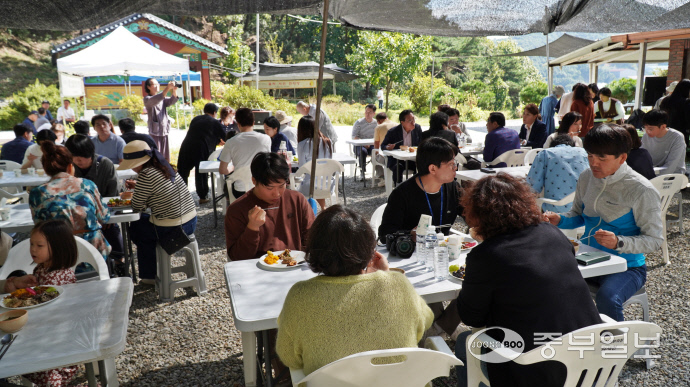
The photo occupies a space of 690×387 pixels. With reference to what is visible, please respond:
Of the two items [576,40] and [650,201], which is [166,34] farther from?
[650,201]

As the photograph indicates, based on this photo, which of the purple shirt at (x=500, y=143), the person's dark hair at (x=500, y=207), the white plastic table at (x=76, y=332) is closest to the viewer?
the white plastic table at (x=76, y=332)

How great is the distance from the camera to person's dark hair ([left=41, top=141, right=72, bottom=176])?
11.2ft

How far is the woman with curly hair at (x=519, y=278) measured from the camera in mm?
1729

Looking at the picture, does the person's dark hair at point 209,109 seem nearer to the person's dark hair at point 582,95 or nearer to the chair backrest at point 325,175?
the chair backrest at point 325,175

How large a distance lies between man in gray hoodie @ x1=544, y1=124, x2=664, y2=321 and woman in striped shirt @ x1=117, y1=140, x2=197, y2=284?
8.68ft

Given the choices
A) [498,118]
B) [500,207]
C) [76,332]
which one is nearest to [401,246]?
[500,207]

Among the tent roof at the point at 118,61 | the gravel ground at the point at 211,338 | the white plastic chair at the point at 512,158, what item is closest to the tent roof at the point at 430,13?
the gravel ground at the point at 211,338

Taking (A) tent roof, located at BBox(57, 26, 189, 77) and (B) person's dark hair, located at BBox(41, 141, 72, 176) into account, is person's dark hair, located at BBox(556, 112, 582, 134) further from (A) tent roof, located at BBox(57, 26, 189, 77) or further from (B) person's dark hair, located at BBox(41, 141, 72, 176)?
(A) tent roof, located at BBox(57, 26, 189, 77)

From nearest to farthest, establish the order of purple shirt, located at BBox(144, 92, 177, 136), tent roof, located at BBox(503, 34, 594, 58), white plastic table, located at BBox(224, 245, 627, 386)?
white plastic table, located at BBox(224, 245, 627, 386) < purple shirt, located at BBox(144, 92, 177, 136) < tent roof, located at BBox(503, 34, 594, 58)

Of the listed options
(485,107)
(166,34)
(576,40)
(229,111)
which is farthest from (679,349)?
(485,107)

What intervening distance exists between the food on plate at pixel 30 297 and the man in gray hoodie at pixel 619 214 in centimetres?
252

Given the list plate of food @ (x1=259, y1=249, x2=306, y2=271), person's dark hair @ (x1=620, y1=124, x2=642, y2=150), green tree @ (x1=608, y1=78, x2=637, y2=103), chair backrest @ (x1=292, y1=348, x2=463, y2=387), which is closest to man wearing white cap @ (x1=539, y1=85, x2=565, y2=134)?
person's dark hair @ (x1=620, y1=124, x2=642, y2=150)

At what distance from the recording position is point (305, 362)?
1608mm

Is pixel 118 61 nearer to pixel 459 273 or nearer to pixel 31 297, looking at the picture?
pixel 31 297
